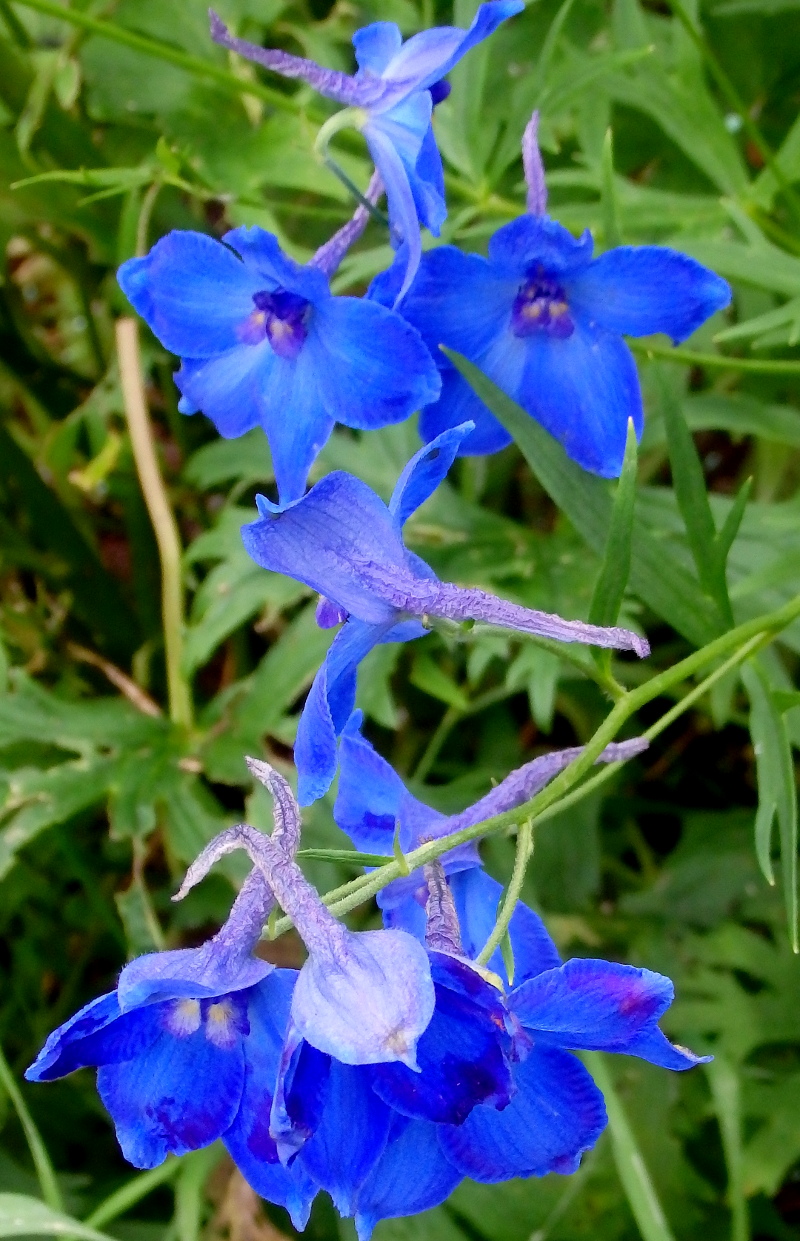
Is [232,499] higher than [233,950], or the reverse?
[233,950]

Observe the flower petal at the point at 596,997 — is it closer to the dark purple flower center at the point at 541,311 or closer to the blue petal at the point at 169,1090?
the blue petal at the point at 169,1090

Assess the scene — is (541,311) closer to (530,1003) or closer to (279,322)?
(279,322)

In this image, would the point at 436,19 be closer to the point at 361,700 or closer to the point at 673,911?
the point at 361,700

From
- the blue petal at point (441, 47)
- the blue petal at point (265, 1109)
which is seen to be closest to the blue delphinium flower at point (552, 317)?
the blue petal at point (441, 47)

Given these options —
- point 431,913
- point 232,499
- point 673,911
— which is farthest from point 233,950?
point 673,911

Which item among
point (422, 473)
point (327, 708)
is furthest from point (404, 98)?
point (327, 708)

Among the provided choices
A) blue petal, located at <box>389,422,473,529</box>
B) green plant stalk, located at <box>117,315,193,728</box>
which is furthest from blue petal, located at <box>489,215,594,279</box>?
green plant stalk, located at <box>117,315,193,728</box>
